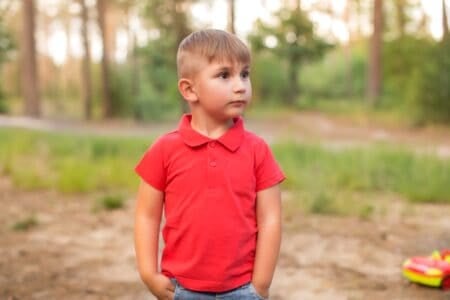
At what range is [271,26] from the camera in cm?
2422

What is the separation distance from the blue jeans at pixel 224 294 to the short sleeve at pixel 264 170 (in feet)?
0.95

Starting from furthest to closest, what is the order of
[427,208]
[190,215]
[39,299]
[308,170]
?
[308,170]
[427,208]
[39,299]
[190,215]

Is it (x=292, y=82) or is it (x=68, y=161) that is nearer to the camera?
(x=68, y=161)

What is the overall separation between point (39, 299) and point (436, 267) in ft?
6.22

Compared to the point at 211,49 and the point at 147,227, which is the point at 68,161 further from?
the point at 211,49

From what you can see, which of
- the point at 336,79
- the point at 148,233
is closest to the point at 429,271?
the point at 148,233

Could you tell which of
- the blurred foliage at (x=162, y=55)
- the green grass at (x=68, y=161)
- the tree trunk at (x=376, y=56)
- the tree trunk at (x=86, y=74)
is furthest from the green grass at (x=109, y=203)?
the tree trunk at (x=86, y=74)

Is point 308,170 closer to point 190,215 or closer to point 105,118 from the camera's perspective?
point 190,215

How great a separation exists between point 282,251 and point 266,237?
2.17 meters

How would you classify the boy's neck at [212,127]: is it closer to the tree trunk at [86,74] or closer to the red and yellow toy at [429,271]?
the red and yellow toy at [429,271]

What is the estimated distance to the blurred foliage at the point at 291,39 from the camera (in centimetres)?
2381

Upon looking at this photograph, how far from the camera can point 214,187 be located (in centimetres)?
190

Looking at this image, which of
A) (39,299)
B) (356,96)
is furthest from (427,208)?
(356,96)

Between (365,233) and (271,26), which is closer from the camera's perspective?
(365,233)
